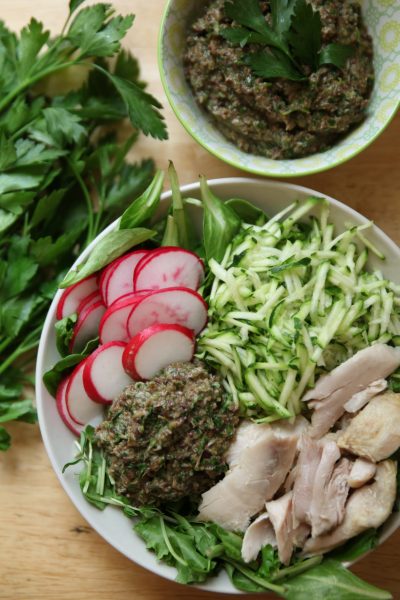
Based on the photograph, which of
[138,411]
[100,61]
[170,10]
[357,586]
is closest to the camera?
[357,586]

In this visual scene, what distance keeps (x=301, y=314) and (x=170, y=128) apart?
40.0 inches

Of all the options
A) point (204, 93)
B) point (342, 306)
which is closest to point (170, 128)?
point (204, 93)

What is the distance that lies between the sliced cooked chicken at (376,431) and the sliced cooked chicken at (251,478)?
0.66ft

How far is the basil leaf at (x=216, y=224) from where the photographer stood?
2.57 metres

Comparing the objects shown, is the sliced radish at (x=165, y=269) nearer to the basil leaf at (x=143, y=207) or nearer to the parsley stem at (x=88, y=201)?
the basil leaf at (x=143, y=207)

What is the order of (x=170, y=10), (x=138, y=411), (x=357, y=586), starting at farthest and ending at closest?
(x=170, y=10) → (x=138, y=411) → (x=357, y=586)

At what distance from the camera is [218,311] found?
255 centimetres

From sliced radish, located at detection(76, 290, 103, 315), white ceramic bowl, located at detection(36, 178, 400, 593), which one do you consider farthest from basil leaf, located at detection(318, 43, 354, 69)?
sliced radish, located at detection(76, 290, 103, 315)

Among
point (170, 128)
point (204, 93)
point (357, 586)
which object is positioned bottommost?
point (357, 586)

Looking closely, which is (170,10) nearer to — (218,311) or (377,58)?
(377,58)

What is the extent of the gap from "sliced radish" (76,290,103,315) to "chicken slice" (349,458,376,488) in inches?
43.0

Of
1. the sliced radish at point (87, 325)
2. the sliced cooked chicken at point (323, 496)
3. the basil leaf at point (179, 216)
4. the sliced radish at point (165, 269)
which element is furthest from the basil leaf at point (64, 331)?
the sliced cooked chicken at point (323, 496)

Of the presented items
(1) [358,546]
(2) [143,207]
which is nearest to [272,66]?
(2) [143,207]

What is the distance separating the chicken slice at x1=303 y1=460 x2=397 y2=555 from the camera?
7.55ft
